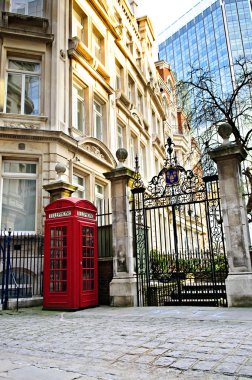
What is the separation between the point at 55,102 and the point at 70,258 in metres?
7.33

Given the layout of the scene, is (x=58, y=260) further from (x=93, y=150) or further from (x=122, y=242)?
(x=93, y=150)

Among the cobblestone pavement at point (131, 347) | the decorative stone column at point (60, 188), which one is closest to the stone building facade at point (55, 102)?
the decorative stone column at point (60, 188)

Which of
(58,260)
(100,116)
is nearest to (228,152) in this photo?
(58,260)

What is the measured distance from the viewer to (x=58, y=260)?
30.3 ft

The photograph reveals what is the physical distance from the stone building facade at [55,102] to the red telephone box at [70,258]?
3.45 m

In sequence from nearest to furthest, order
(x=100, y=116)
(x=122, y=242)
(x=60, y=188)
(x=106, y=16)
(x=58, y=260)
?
1. (x=58, y=260)
2. (x=122, y=242)
3. (x=60, y=188)
4. (x=100, y=116)
5. (x=106, y=16)

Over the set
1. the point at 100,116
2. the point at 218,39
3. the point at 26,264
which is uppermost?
the point at 218,39

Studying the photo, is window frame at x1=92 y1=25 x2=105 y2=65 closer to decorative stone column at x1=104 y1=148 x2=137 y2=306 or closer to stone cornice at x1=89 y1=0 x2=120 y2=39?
stone cornice at x1=89 y1=0 x2=120 y2=39

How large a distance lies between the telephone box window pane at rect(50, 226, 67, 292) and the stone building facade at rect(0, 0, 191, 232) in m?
3.45

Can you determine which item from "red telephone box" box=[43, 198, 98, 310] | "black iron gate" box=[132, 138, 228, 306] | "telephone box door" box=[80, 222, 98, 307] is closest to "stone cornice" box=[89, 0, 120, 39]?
"black iron gate" box=[132, 138, 228, 306]

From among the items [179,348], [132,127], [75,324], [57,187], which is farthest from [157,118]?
[179,348]

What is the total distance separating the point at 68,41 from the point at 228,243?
1152 centimetres

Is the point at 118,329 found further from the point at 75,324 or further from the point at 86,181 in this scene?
the point at 86,181

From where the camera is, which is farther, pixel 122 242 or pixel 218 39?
pixel 218 39
